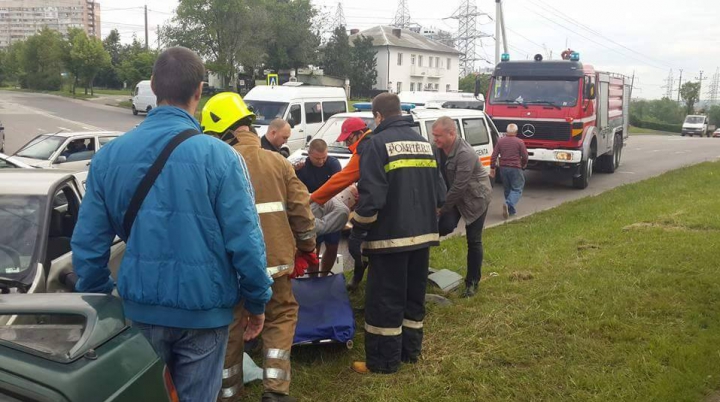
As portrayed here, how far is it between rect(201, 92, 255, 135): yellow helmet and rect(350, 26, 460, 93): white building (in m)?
66.0

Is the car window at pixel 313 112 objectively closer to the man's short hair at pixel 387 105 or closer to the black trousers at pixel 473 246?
the black trousers at pixel 473 246

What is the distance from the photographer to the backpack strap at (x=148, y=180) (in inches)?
94.1

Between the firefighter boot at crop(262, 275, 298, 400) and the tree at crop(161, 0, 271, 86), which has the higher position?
the tree at crop(161, 0, 271, 86)

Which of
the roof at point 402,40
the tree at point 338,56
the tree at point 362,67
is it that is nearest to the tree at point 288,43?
the tree at point 338,56

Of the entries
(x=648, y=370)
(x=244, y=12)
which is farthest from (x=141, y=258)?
(x=244, y=12)

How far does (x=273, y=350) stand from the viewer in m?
3.76

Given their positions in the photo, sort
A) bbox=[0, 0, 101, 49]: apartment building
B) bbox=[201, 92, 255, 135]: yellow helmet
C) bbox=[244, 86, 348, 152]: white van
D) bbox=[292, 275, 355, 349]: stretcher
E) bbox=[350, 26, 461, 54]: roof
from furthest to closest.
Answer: bbox=[0, 0, 101, 49]: apartment building → bbox=[350, 26, 461, 54]: roof → bbox=[244, 86, 348, 152]: white van → bbox=[292, 275, 355, 349]: stretcher → bbox=[201, 92, 255, 135]: yellow helmet

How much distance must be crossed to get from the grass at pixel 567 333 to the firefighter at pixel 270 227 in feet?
1.38

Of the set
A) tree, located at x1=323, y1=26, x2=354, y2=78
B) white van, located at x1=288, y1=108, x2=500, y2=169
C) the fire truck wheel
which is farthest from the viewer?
tree, located at x1=323, y1=26, x2=354, y2=78

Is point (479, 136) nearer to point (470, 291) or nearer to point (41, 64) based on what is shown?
point (470, 291)

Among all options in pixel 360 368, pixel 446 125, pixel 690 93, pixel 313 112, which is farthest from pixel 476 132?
pixel 690 93

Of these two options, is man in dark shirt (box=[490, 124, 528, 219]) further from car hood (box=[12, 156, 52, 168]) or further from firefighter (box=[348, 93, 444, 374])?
car hood (box=[12, 156, 52, 168])

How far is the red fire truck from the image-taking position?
1420 centimetres

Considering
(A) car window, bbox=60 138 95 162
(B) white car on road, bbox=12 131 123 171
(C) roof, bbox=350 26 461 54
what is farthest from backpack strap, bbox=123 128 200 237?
(C) roof, bbox=350 26 461 54
